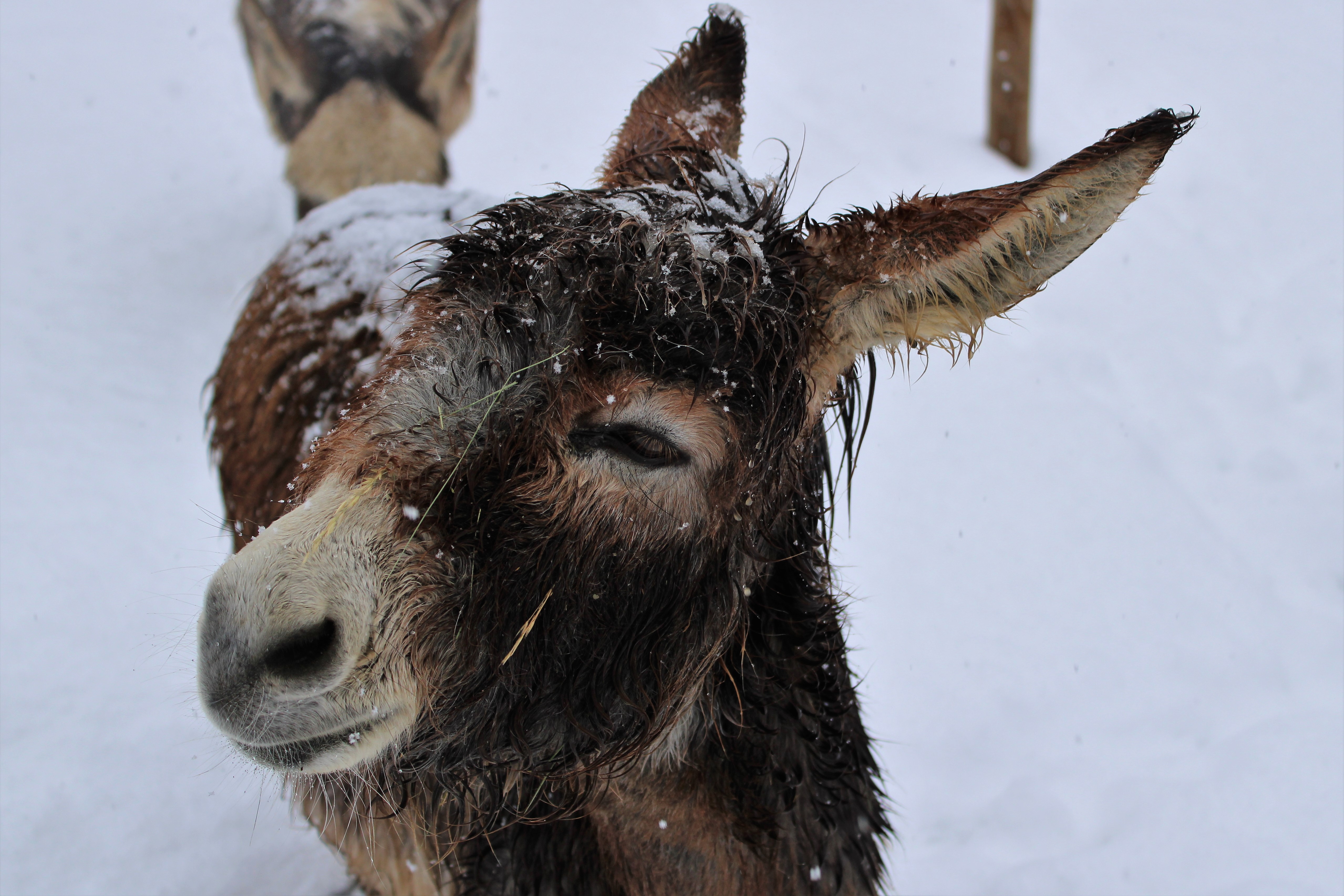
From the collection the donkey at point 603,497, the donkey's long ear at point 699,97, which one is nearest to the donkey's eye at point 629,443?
the donkey at point 603,497

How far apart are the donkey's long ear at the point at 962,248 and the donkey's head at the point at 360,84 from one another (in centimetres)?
350

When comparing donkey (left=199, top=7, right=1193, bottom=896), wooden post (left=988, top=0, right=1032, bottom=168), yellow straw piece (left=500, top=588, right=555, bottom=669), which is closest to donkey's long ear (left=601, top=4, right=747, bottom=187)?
donkey (left=199, top=7, right=1193, bottom=896)

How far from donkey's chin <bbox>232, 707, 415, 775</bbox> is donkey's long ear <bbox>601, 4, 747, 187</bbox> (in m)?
1.51

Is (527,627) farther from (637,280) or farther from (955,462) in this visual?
(955,462)

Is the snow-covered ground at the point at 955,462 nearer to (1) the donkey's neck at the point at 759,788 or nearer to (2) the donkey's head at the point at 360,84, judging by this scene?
(1) the donkey's neck at the point at 759,788

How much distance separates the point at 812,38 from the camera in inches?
391

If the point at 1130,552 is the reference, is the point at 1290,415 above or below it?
above

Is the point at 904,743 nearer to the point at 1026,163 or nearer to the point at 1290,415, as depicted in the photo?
the point at 1290,415

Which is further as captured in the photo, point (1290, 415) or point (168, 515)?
point (1290, 415)

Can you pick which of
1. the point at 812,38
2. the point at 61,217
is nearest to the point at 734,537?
the point at 61,217

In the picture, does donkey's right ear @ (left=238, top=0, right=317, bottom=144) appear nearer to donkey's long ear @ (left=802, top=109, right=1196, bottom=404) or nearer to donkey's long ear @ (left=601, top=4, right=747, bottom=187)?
donkey's long ear @ (left=601, top=4, right=747, bottom=187)

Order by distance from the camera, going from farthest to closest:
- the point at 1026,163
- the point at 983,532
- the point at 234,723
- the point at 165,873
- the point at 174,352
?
the point at 1026,163
the point at 174,352
the point at 983,532
the point at 165,873
the point at 234,723

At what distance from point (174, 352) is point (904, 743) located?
4.86 metres

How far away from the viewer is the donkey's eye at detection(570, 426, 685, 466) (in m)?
1.66
